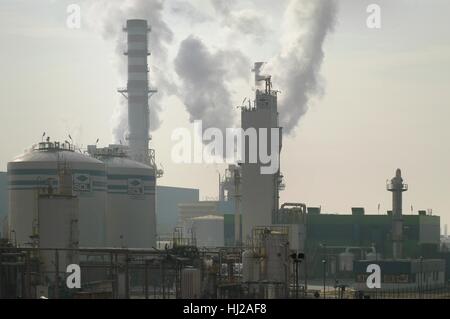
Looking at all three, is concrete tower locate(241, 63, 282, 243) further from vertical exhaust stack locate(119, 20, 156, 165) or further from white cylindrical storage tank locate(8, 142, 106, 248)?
vertical exhaust stack locate(119, 20, 156, 165)

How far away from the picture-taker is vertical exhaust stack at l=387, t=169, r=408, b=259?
108 m

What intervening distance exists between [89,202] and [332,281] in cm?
2925

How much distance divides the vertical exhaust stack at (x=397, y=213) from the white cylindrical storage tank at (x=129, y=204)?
25.4 metres

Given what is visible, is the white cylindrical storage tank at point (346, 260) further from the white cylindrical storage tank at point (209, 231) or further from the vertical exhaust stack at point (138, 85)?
the vertical exhaust stack at point (138, 85)

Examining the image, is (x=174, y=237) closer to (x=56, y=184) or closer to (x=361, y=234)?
(x=56, y=184)

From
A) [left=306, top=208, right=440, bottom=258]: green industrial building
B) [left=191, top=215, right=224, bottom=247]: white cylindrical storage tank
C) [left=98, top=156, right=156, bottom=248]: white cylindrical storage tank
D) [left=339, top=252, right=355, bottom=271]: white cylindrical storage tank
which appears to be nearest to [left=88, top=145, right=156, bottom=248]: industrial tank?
[left=98, top=156, right=156, bottom=248]: white cylindrical storage tank

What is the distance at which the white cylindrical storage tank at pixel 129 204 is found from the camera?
9131cm

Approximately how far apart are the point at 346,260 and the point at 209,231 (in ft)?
73.2

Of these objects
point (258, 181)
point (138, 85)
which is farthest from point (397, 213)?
point (138, 85)

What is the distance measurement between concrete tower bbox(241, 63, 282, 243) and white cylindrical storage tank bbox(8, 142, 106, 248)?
1477 centimetres

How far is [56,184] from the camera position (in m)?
80.1

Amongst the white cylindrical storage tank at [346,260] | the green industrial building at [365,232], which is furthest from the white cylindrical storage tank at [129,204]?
the green industrial building at [365,232]
